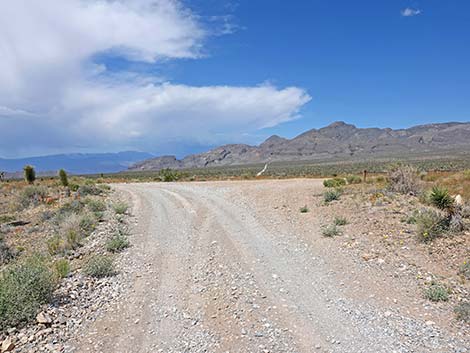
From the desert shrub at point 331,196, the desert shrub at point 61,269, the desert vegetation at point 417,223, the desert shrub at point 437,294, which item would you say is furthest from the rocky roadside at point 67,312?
the desert shrub at point 331,196

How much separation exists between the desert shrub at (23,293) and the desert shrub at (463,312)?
23.5 ft

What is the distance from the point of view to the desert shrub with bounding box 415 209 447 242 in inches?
353

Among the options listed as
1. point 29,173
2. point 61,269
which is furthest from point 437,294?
point 29,173

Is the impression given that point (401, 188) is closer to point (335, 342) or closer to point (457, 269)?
point (457, 269)

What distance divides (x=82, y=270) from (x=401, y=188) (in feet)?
42.5

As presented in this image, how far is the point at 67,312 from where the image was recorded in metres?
6.06

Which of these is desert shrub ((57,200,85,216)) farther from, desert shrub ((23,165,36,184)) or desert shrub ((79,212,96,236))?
desert shrub ((23,165,36,184))

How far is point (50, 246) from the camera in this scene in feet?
34.6

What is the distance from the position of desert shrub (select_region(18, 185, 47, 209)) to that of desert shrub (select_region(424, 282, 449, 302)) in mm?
21132

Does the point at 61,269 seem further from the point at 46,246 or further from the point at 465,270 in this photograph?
the point at 465,270

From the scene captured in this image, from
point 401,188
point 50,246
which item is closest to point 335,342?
point 50,246

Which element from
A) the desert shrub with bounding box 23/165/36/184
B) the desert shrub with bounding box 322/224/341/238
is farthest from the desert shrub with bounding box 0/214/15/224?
the desert shrub with bounding box 322/224/341/238

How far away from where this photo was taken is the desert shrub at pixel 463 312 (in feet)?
18.3

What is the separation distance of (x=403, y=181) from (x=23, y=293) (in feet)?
47.8
